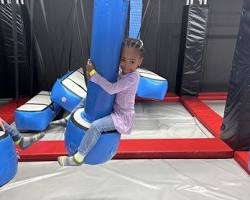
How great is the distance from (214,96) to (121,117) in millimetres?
3606

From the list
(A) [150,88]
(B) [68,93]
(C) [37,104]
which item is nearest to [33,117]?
(C) [37,104]

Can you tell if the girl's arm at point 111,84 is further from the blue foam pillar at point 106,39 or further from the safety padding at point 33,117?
the safety padding at point 33,117

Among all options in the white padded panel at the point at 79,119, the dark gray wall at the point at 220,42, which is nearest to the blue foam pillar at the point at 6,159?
the white padded panel at the point at 79,119

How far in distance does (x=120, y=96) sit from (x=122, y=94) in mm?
16

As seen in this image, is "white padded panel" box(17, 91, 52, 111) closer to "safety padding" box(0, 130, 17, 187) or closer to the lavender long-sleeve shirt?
"safety padding" box(0, 130, 17, 187)

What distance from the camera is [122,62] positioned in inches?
55.4

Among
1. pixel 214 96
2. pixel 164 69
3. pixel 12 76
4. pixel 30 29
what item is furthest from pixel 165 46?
pixel 12 76

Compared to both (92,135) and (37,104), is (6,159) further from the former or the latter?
(37,104)

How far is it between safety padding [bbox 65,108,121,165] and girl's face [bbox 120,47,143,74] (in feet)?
1.13

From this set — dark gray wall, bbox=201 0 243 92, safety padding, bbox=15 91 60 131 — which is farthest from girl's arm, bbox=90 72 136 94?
dark gray wall, bbox=201 0 243 92

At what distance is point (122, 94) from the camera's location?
1.51 meters

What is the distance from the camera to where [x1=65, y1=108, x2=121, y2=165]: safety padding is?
154 cm

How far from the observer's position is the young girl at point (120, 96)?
53.9 inches

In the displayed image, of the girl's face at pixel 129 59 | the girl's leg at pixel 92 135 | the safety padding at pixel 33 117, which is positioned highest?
the girl's face at pixel 129 59
